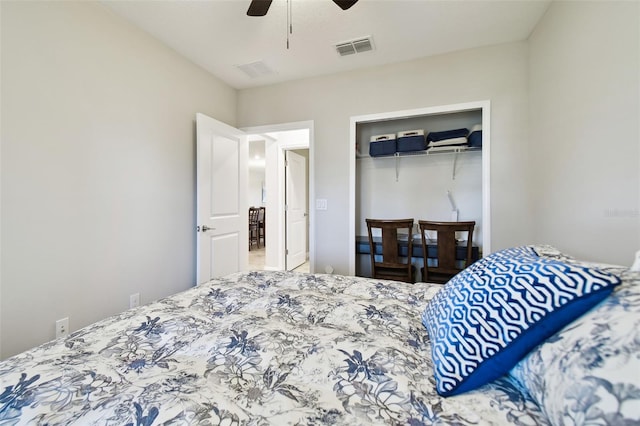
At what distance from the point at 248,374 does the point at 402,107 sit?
2.77 m

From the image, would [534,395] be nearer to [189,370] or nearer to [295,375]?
[295,375]

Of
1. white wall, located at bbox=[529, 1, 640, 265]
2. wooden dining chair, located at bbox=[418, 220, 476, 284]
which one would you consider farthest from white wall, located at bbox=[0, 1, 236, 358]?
white wall, located at bbox=[529, 1, 640, 265]

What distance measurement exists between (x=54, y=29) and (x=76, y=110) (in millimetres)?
489

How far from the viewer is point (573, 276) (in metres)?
0.59

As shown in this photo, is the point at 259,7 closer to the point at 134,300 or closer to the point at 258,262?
the point at 134,300

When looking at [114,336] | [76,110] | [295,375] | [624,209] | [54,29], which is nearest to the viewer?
[295,375]

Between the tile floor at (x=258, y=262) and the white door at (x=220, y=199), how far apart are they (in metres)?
0.93

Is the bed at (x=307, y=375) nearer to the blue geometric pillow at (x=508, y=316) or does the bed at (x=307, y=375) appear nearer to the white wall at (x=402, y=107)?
the blue geometric pillow at (x=508, y=316)

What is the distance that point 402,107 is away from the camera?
9.27 feet

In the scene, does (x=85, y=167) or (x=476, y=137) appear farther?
(x=476, y=137)

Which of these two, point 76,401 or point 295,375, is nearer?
point 76,401

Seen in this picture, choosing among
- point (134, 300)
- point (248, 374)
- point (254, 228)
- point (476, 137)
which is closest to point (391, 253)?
point (476, 137)

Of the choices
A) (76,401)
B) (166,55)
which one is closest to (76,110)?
(166,55)

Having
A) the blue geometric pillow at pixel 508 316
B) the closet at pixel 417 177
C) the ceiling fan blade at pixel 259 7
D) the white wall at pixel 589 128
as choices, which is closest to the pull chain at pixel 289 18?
the ceiling fan blade at pixel 259 7
